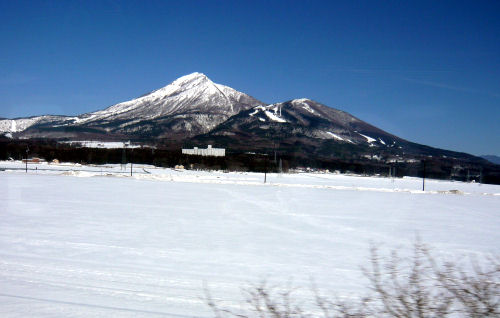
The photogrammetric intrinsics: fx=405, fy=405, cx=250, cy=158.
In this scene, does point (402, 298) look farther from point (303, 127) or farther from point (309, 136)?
point (303, 127)

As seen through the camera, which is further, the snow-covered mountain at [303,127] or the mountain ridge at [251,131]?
the snow-covered mountain at [303,127]

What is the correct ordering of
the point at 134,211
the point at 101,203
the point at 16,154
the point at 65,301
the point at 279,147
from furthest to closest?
the point at 279,147
the point at 16,154
the point at 101,203
the point at 134,211
the point at 65,301

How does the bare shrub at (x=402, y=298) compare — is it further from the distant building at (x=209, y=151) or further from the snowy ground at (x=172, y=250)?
the distant building at (x=209, y=151)

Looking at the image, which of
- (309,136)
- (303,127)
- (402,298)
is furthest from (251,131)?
(402,298)

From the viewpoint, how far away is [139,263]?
729 centimetres

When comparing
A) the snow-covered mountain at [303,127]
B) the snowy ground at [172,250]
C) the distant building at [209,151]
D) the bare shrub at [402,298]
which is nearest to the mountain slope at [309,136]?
the snow-covered mountain at [303,127]

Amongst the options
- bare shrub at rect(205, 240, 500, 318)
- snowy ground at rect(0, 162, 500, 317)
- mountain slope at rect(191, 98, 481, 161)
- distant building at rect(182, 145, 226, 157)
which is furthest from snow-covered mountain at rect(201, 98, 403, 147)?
bare shrub at rect(205, 240, 500, 318)

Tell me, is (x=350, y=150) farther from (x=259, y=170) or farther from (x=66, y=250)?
(x=66, y=250)

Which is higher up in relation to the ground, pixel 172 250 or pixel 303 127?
pixel 303 127

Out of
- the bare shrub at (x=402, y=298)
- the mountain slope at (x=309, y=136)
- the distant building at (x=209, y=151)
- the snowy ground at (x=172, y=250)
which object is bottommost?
the snowy ground at (x=172, y=250)

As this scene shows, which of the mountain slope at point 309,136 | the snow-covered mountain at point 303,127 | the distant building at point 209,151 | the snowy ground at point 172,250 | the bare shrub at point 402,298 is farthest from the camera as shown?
the snow-covered mountain at point 303,127

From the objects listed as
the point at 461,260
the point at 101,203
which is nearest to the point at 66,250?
the point at 461,260

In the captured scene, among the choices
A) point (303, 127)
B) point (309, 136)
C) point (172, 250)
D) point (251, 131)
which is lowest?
point (172, 250)

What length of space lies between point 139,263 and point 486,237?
10779 millimetres
